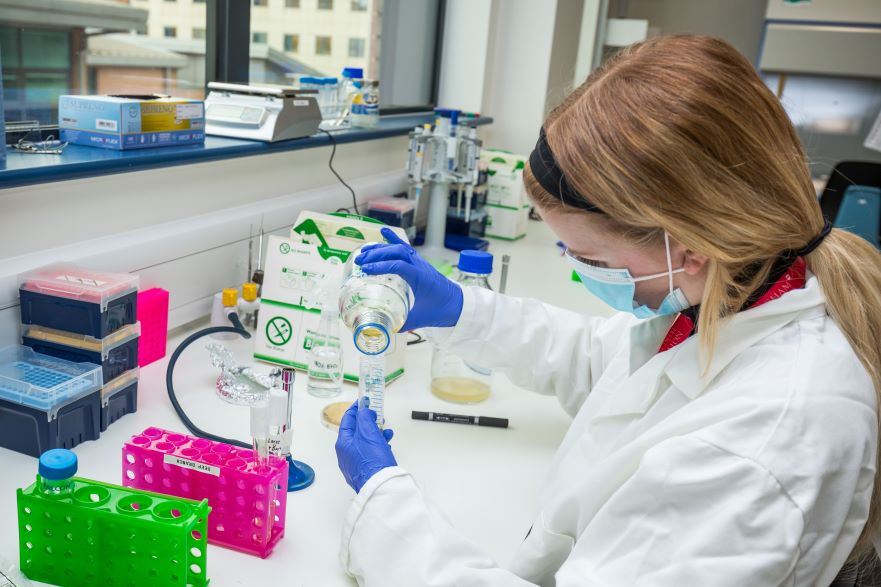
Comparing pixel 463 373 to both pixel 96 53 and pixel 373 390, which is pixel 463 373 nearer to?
pixel 373 390

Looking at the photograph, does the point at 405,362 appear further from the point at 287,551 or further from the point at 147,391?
the point at 287,551

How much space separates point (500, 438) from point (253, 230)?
837 millimetres

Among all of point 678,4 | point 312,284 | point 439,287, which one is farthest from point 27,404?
point 678,4

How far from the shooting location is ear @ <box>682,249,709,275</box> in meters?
0.85

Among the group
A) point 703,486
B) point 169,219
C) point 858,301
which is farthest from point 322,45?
point 703,486

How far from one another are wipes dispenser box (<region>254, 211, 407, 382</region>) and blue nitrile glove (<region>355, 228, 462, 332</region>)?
0.13 metres

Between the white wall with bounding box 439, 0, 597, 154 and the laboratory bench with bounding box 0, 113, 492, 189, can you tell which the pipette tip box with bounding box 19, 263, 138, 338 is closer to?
the laboratory bench with bounding box 0, 113, 492, 189

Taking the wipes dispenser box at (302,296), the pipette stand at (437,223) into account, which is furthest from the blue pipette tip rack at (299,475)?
the pipette stand at (437,223)

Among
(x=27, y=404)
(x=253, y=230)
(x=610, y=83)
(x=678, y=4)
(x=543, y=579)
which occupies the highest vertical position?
(x=678, y=4)

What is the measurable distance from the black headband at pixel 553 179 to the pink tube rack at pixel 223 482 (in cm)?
47

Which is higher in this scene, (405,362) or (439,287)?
(439,287)

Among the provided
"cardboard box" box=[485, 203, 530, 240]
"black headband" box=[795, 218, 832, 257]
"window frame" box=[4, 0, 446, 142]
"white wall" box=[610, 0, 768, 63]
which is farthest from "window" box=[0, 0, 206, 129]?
"white wall" box=[610, 0, 768, 63]

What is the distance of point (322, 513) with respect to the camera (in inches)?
38.9

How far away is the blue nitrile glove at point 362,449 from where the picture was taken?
945mm
